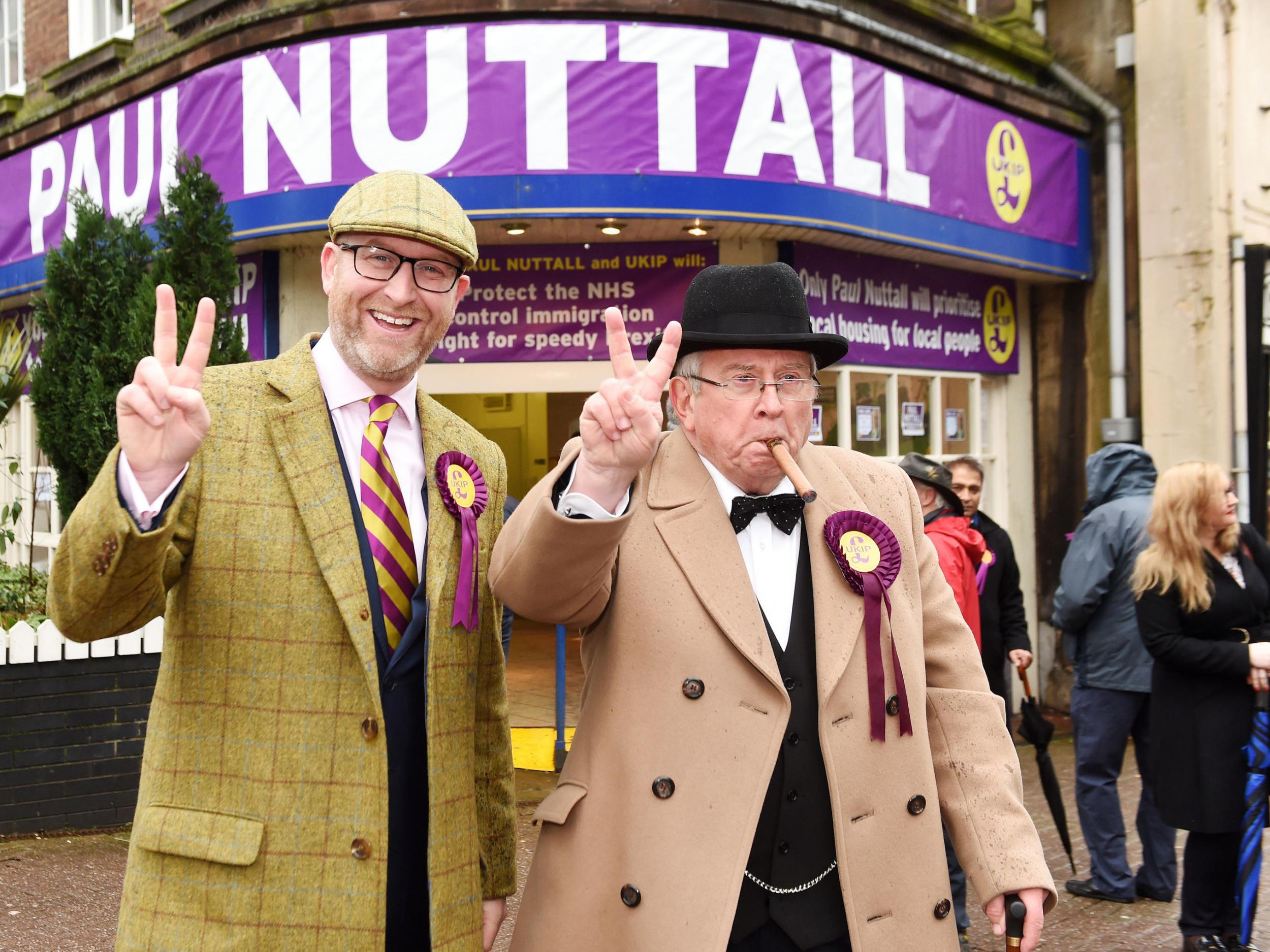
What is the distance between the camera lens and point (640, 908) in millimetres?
2238

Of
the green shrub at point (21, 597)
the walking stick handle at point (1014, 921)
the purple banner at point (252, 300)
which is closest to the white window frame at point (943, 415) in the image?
the purple banner at point (252, 300)

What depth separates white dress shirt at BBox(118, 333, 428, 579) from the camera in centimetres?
240

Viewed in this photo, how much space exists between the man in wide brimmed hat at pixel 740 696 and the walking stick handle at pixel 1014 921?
2cm

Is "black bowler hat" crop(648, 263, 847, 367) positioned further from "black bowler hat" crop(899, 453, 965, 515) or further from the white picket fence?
the white picket fence

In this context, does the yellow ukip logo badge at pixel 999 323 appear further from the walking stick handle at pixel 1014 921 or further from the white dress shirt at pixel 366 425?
the white dress shirt at pixel 366 425

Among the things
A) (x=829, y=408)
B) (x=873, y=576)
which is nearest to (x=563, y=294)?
(x=829, y=408)

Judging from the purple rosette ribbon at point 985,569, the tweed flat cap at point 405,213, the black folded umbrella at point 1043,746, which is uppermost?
the tweed flat cap at point 405,213

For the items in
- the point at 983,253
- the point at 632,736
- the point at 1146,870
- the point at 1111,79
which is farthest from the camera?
the point at 1111,79

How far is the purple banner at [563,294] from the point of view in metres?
7.79

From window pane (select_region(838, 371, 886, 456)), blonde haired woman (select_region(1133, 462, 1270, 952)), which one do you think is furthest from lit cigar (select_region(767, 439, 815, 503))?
window pane (select_region(838, 371, 886, 456))

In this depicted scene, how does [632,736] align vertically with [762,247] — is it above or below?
below

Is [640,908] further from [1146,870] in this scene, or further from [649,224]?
[649,224]

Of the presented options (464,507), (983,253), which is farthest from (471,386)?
(464,507)

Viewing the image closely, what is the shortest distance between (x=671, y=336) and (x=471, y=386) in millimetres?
5863
